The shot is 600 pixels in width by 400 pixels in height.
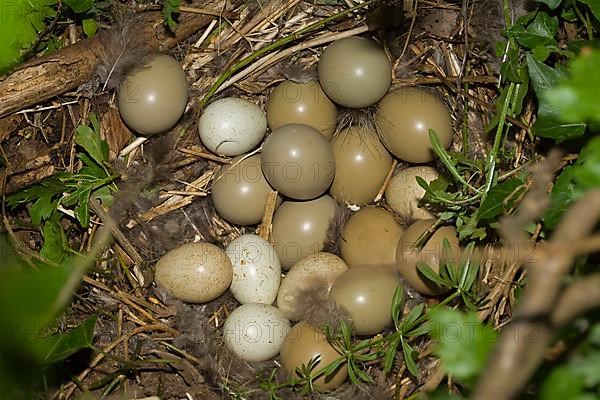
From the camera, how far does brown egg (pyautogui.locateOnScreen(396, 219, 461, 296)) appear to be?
2062 mm

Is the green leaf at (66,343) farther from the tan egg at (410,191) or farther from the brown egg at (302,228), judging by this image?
the tan egg at (410,191)

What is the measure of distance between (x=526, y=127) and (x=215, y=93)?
37.2 inches

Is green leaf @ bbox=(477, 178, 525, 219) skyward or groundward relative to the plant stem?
groundward

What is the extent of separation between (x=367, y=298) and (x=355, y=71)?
649 mm

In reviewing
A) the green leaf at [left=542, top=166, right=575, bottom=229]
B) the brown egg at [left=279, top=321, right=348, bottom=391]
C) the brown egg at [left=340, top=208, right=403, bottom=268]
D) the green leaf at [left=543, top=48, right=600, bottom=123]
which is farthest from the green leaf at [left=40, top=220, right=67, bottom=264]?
the green leaf at [left=543, top=48, right=600, bottom=123]

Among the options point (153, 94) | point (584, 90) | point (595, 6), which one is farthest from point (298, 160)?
point (584, 90)

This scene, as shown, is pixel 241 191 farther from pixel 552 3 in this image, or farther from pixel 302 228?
pixel 552 3

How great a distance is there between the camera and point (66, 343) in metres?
1.80

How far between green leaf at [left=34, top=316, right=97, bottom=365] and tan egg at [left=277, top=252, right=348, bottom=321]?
1.87 ft

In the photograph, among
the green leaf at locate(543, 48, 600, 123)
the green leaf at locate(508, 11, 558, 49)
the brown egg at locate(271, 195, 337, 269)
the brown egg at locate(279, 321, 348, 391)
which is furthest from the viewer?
the brown egg at locate(271, 195, 337, 269)

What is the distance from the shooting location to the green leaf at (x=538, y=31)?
187 cm

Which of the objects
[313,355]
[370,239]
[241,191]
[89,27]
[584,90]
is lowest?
[313,355]

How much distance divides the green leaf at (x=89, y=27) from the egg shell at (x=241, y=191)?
554 mm

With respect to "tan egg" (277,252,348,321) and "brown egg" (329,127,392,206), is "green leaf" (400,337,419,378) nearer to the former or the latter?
"tan egg" (277,252,348,321)
